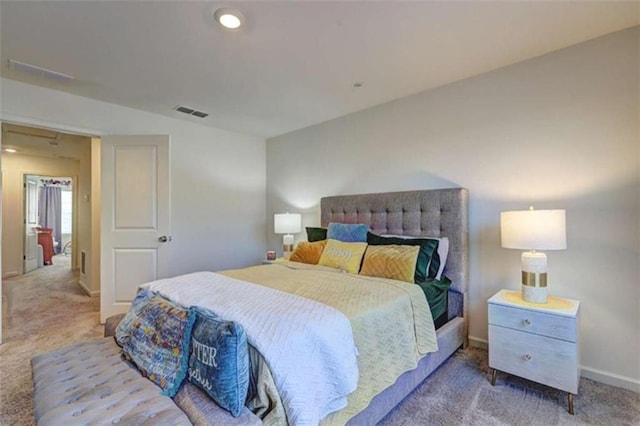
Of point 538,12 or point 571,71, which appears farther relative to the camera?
point 571,71

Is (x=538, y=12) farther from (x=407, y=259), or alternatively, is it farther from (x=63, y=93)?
(x=63, y=93)

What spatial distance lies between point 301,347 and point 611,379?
7.66 ft

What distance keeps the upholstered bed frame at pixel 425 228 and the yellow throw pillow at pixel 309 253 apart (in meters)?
0.59

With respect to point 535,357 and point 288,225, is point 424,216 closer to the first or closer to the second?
point 535,357

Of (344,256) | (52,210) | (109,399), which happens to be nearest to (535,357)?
(344,256)

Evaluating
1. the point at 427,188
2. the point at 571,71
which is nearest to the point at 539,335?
the point at 427,188

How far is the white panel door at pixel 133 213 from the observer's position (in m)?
3.44

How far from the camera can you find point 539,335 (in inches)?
76.7

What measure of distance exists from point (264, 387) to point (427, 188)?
244 centimetres

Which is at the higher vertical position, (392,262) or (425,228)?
(425,228)

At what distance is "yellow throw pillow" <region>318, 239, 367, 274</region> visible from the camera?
2.77m

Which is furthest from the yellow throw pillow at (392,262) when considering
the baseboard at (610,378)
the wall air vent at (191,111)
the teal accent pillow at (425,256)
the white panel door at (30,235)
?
the white panel door at (30,235)

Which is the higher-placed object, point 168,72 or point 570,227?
point 168,72

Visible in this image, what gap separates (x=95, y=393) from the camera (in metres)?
1.33
